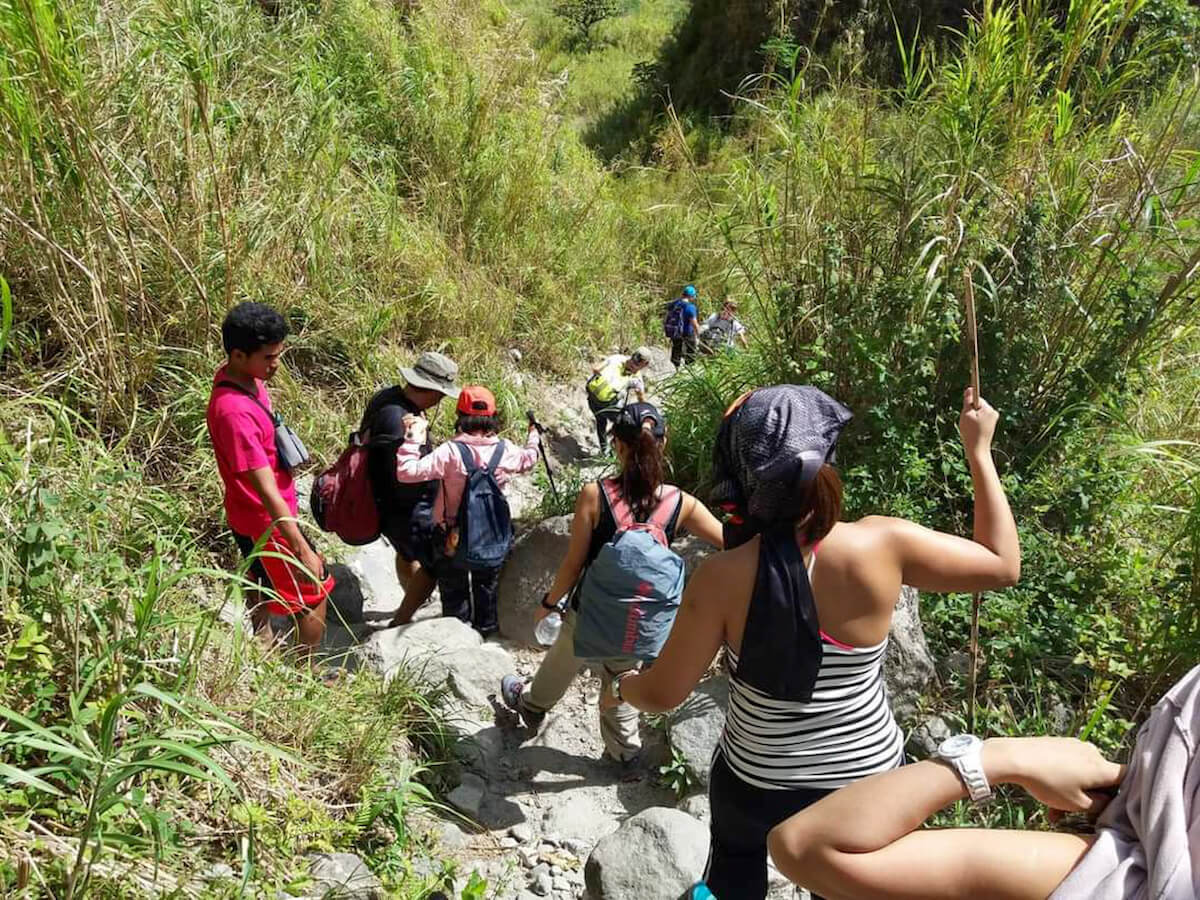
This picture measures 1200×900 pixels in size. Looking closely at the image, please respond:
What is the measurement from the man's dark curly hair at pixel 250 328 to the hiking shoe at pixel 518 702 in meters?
1.71

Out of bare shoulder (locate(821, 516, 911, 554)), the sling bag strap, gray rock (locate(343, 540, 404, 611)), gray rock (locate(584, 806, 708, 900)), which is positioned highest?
bare shoulder (locate(821, 516, 911, 554))

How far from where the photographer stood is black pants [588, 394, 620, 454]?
6.59 meters

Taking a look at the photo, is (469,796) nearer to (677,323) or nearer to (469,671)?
(469,671)

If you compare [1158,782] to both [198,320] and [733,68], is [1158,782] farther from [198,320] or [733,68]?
[733,68]

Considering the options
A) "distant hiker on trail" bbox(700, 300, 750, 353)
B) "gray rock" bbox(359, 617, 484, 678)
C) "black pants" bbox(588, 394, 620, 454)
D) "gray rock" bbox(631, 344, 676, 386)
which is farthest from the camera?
"gray rock" bbox(631, 344, 676, 386)

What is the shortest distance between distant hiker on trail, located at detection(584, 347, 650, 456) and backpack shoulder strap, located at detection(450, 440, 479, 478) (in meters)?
2.91

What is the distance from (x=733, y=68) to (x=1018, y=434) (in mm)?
13037

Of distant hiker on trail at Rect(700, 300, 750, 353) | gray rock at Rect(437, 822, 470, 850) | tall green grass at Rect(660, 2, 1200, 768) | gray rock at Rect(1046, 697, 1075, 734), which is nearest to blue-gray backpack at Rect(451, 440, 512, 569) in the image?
gray rock at Rect(437, 822, 470, 850)

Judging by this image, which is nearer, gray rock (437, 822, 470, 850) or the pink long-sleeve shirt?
gray rock (437, 822, 470, 850)

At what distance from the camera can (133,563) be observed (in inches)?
115

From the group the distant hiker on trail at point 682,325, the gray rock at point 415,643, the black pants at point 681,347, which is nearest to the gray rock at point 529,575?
the gray rock at point 415,643

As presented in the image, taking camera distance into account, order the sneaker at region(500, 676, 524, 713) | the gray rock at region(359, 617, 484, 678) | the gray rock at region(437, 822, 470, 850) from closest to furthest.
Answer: the gray rock at region(437, 822, 470, 850)
the gray rock at region(359, 617, 484, 678)
the sneaker at region(500, 676, 524, 713)

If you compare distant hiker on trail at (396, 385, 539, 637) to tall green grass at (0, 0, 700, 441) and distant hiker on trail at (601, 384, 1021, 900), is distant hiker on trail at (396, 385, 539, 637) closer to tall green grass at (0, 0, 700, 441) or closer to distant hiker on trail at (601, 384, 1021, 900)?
tall green grass at (0, 0, 700, 441)

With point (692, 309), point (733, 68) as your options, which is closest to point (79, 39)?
point (692, 309)
